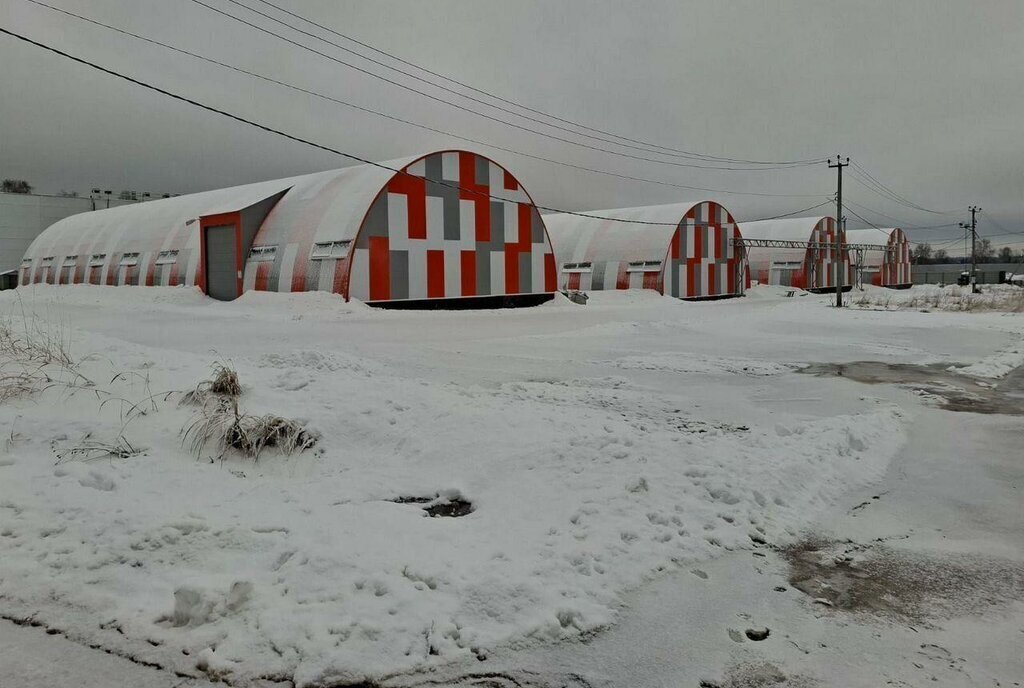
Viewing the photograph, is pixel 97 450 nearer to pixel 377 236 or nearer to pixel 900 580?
pixel 900 580

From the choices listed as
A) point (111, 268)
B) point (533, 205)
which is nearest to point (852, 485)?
point (533, 205)

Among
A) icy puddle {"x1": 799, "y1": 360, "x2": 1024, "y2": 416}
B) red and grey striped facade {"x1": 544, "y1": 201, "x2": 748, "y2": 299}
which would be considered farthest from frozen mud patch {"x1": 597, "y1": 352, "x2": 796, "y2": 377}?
red and grey striped facade {"x1": 544, "y1": 201, "x2": 748, "y2": 299}

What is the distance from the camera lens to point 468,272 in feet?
96.4

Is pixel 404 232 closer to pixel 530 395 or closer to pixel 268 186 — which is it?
pixel 268 186

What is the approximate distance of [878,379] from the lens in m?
11.1

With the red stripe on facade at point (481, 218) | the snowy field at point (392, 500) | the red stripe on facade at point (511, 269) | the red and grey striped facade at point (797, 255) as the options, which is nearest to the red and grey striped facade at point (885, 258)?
the red and grey striped facade at point (797, 255)

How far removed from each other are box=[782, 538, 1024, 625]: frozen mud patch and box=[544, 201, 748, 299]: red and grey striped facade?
117ft

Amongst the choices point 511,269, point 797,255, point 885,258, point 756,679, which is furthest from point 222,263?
point 885,258

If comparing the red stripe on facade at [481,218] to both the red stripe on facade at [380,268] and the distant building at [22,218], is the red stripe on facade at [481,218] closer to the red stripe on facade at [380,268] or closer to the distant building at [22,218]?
the red stripe on facade at [380,268]

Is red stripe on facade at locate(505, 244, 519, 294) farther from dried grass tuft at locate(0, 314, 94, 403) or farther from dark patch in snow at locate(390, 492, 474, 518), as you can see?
dark patch in snow at locate(390, 492, 474, 518)

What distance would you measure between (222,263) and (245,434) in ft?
89.4

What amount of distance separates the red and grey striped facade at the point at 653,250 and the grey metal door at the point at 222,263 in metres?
20.0

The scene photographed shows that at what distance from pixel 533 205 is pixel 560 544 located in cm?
2916

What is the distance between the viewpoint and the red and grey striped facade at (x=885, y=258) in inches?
2923
